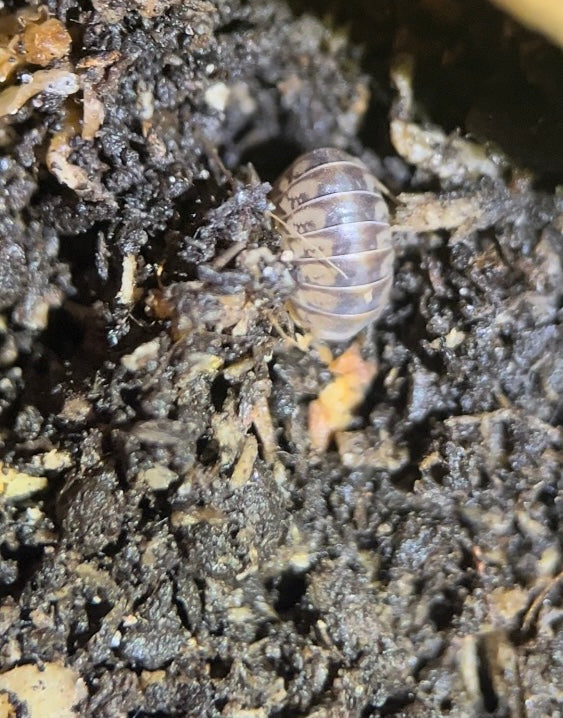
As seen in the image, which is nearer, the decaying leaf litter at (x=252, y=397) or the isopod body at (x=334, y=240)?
the decaying leaf litter at (x=252, y=397)

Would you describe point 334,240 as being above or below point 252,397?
above

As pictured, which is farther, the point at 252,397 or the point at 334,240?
the point at 334,240

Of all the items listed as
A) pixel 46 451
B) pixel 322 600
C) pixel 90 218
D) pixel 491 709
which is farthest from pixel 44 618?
pixel 491 709

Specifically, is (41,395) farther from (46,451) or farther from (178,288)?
(178,288)
